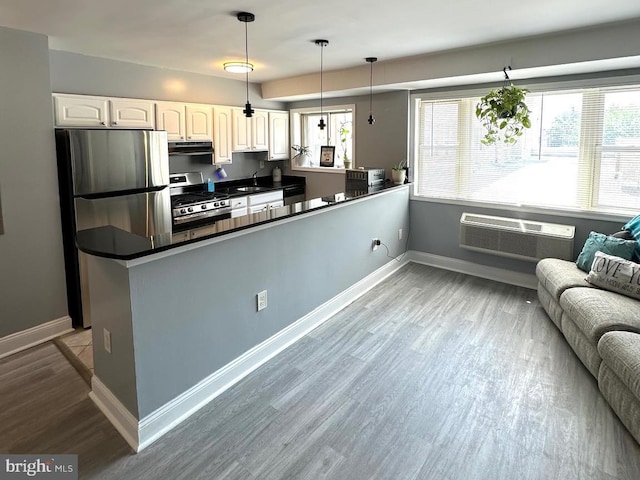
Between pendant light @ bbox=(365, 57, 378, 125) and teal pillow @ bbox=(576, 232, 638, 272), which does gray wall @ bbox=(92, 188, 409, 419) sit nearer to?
pendant light @ bbox=(365, 57, 378, 125)

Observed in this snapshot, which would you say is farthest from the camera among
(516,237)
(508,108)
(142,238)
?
(516,237)

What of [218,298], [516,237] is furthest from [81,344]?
[516,237]

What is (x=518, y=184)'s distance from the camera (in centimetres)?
447

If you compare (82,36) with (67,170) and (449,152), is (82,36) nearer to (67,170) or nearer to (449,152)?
(67,170)

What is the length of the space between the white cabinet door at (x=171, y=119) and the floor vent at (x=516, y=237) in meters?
3.38

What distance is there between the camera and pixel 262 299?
A: 2.91 m

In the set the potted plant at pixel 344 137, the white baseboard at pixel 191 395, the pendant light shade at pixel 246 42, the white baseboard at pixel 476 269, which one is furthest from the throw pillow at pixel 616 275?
the potted plant at pixel 344 137

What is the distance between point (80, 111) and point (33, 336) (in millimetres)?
2004

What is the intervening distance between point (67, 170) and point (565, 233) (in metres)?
4.54

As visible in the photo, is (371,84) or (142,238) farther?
(371,84)

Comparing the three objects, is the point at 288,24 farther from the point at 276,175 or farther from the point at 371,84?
the point at 276,175

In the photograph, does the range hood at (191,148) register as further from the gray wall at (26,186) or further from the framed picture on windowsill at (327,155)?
the framed picture on windowsill at (327,155)

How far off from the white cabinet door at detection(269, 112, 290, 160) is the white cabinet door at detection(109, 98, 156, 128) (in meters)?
1.87

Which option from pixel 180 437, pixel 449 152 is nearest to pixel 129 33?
pixel 180 437
